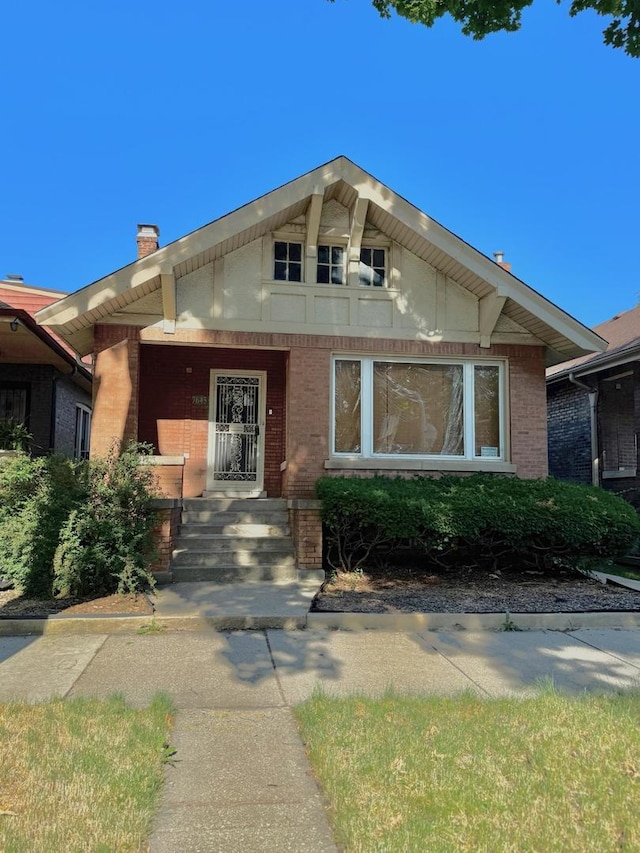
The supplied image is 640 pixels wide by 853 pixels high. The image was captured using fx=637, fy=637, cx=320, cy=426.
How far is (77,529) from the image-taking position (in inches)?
284

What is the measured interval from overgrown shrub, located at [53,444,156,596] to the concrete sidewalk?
3.95ft

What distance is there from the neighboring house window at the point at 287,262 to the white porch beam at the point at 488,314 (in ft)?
9.78

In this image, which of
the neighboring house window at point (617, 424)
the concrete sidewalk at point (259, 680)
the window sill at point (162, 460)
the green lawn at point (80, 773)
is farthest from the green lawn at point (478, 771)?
the neighboring house window at point (617, 424)

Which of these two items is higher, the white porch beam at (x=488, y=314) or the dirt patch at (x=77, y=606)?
the white porch beam at (x=488, y=314)

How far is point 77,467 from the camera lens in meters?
7.91

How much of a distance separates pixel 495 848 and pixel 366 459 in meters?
7.47

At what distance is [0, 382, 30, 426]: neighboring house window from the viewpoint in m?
13.0

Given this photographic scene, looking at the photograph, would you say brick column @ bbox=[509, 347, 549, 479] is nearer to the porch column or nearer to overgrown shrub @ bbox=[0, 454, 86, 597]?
the porch column

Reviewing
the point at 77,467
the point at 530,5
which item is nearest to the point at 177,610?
the point at 77,467

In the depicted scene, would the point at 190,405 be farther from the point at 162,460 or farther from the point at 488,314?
the point at 488,314

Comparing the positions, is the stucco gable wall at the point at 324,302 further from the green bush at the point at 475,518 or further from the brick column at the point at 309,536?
the brick column at the point at 309,536

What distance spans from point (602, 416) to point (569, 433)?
1135 millimetres

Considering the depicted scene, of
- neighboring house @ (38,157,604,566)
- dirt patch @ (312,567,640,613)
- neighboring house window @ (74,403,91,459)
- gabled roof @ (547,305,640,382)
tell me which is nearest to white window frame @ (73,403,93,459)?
neighboring house window @ (74,403,91,459)

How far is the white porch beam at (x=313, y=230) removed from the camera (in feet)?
31.6
